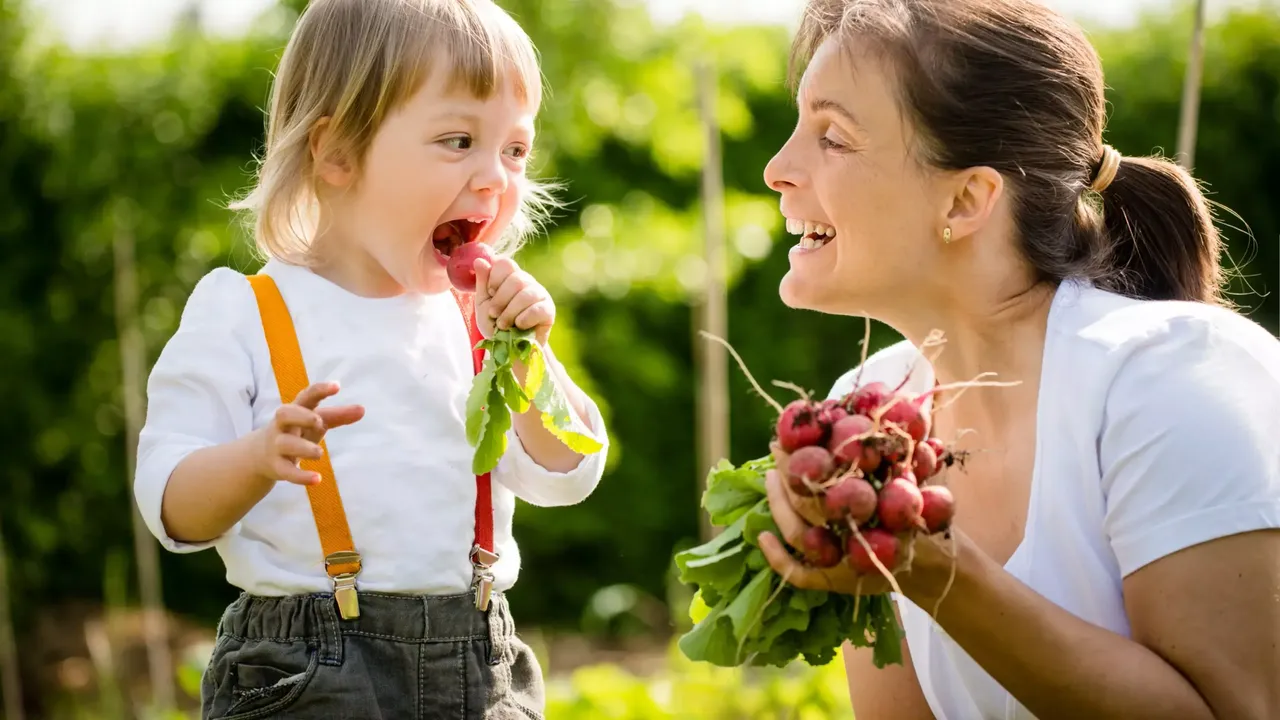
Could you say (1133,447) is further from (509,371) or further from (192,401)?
(192,401)

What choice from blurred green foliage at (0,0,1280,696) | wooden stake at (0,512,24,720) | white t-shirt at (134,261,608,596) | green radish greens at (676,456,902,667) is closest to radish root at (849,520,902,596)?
green radish greens at (676,456,902,667)

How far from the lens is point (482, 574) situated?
2068mm

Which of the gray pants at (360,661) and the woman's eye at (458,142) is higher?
the woman's eye at (458,142)

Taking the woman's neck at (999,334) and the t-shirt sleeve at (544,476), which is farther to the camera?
the woman's neck at (999,334)

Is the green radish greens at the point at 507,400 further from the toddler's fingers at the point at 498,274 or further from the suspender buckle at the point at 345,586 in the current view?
the suspender buckle at the point at 345,586

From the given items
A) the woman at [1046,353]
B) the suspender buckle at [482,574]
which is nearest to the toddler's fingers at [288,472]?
the suspender buckle at [482,574]

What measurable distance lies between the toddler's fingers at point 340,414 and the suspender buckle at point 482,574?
362mm

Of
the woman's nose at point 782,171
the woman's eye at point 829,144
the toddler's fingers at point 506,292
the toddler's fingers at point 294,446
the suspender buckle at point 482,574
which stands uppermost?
the woman's eye at point 829,144

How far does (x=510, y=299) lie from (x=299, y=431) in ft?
1.29

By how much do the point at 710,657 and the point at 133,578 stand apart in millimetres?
4393

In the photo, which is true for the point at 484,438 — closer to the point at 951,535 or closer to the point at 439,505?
the point at 439,505

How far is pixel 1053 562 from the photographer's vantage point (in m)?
2.10

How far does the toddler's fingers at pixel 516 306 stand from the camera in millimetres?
2008

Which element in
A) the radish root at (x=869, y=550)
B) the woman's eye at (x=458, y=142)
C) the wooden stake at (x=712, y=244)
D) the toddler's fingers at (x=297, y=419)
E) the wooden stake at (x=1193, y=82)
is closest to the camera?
the radish root at (x=869, y=550)
